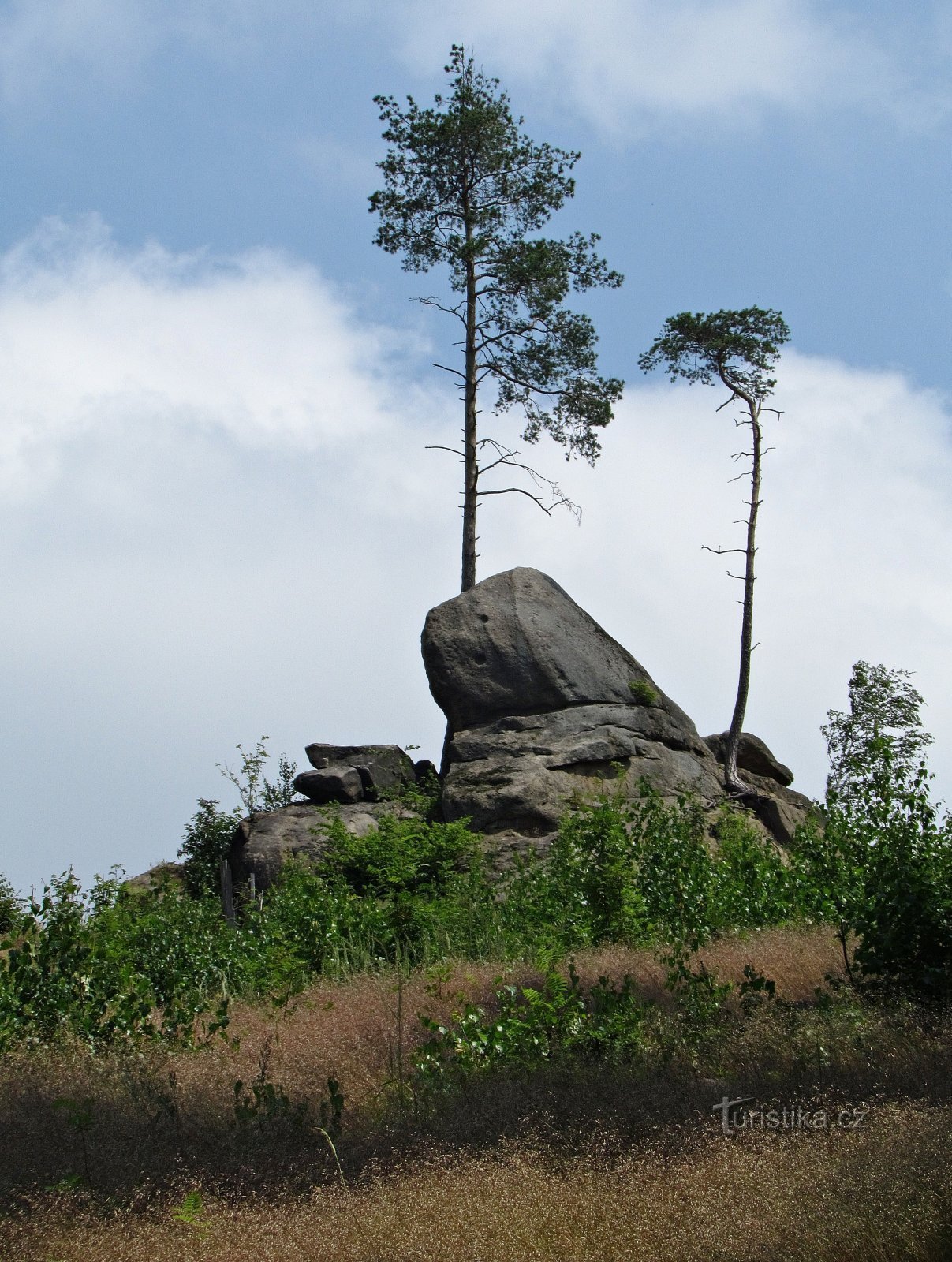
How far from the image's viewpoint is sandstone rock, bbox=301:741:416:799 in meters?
18.1

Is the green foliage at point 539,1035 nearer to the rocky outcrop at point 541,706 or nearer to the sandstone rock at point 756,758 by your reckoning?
the rocky outcrop at point 541,706

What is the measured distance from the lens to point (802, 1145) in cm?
485

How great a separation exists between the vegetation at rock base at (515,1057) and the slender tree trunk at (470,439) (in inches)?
348

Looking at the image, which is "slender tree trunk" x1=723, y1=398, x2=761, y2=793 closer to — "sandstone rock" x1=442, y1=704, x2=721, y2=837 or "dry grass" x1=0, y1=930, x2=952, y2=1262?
"sandstone rock" x1=442, y1=704, x2=721, y2=837

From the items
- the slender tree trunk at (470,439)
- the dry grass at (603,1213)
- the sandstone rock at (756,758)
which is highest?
the slender tree trunk at (470,439)

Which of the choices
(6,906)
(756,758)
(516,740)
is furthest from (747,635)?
(6,906)

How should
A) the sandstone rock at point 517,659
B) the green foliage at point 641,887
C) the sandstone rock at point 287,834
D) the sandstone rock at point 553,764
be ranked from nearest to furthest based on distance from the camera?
the green foliage at point 641,887 < the sandstone rock at point 553,764 < the sandstone rock at point 287,834 < the sandstone rock at point 517,659

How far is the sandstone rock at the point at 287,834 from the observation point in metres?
15.1

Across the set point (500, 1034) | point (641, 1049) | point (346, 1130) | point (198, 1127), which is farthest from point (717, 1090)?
point (198, 1127)

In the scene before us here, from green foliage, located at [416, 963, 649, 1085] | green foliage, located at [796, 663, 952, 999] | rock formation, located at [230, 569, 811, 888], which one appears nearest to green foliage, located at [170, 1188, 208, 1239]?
green foliage, located at [416, 963, 649, 1085]

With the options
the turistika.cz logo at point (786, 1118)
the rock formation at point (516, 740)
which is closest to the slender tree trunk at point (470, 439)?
the rock formation at point (516, 740)

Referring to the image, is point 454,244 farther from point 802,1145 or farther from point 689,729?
point 802,1145

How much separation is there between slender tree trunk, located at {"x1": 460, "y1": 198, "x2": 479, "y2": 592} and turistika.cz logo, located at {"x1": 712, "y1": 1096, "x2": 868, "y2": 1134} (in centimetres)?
1489

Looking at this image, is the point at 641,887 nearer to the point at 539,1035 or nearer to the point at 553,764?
the point at 539,1035
